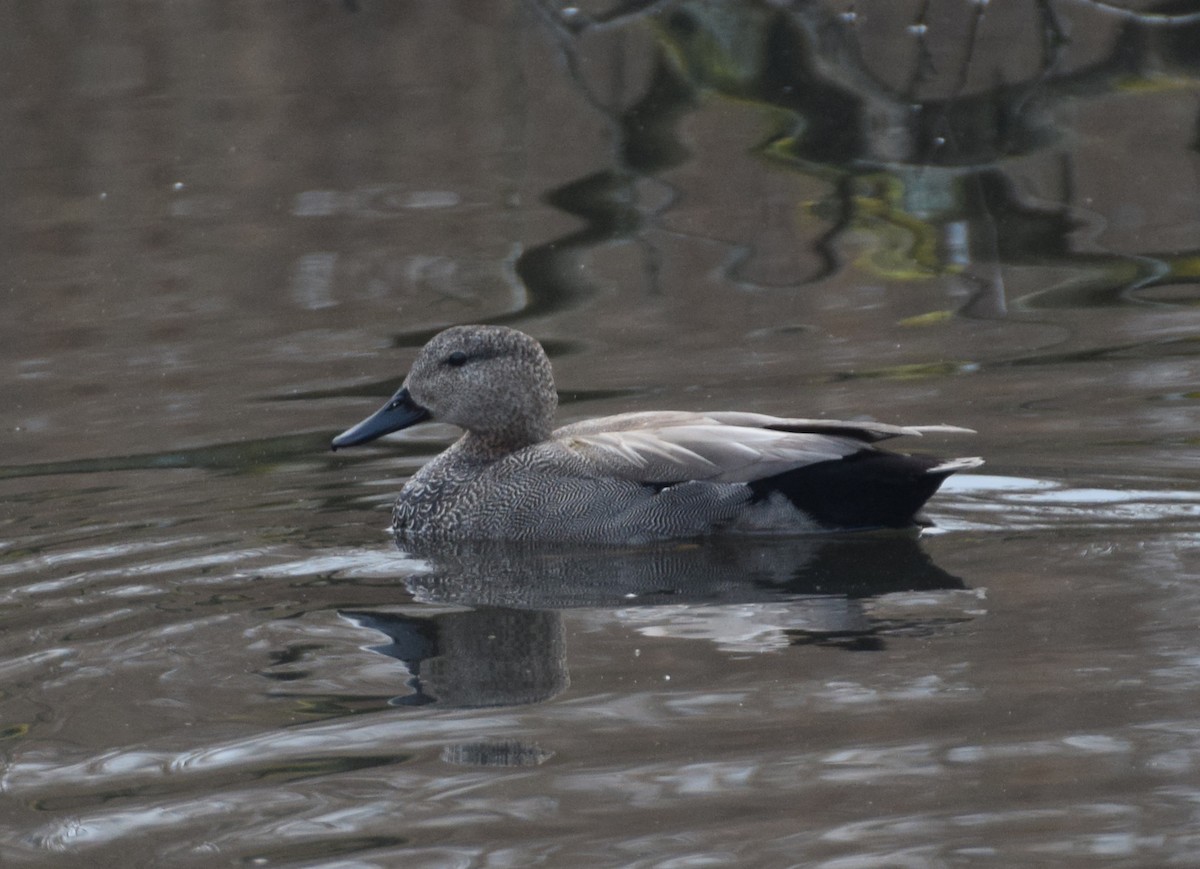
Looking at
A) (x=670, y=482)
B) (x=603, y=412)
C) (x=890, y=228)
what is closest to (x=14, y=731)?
(x=670, y=482)

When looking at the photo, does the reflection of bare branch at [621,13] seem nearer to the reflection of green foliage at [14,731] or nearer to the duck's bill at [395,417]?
A: the duck's bill at [395,417]

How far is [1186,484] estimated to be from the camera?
606 centimetres

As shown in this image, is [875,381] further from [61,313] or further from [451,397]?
[61,313]

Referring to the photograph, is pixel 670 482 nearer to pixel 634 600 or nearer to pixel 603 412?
pixel 634 600

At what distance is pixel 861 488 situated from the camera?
6.04m

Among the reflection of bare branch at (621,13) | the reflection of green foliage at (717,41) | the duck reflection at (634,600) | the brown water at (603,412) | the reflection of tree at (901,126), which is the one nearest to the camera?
the brown water at (603,412)

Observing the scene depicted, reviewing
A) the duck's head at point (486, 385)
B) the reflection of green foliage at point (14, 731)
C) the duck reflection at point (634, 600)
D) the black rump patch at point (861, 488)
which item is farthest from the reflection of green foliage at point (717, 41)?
the reflection of green foliage at point (14, 731)

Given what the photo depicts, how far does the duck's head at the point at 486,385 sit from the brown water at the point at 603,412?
0.44 m

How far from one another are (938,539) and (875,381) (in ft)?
6.19

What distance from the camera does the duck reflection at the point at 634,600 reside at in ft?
16.3

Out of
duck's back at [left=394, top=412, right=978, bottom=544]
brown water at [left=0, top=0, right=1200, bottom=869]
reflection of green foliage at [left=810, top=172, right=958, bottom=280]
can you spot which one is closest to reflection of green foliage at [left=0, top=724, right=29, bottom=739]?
brown water at [left=0, top=0, right=1200, bottom=869]

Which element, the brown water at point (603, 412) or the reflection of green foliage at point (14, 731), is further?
the reflection of green foliage at point (14, 731)

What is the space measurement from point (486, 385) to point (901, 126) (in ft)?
22.7

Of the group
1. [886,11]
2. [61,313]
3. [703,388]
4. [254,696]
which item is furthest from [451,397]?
[886,11]
